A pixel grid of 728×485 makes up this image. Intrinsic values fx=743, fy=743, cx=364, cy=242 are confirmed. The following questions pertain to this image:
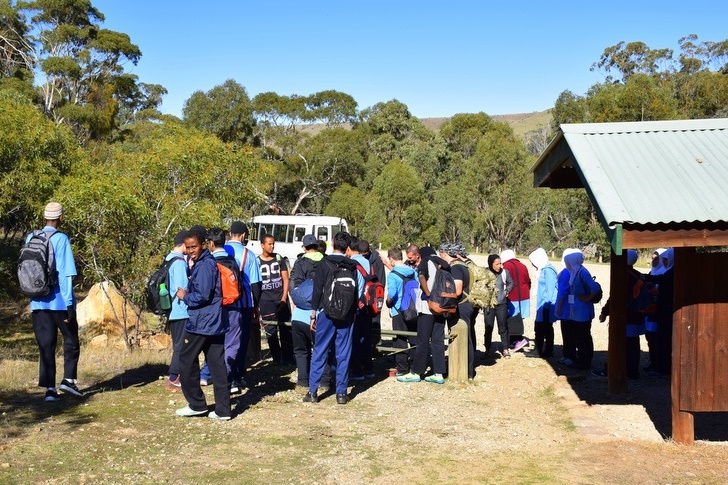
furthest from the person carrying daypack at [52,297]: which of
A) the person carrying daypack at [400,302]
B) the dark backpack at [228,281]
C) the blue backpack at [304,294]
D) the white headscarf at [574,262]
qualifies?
the white headscarf at [574,262]

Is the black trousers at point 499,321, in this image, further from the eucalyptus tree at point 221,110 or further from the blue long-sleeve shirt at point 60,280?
the eucalyptus tree at point 221,110

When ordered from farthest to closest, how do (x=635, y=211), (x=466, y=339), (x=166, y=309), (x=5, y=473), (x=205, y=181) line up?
(x=205, y=181), (x=466, y=339), (x=166, y=309), (x=635, y=211), (x=5, y=473)

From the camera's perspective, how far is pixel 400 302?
29.6 feet

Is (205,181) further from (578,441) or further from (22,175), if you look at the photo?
(578,441)

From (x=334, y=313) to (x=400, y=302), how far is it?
1812mm

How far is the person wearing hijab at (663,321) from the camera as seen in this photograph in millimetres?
8867

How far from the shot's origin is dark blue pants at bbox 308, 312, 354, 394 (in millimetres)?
7555

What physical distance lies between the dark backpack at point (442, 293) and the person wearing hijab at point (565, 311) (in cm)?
189

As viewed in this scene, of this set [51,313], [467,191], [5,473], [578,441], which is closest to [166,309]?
[51,313]

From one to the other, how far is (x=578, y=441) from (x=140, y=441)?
3.65 m

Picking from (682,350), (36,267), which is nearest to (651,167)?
(682,350)

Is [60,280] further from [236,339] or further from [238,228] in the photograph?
[238,228]

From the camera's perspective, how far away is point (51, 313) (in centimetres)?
671

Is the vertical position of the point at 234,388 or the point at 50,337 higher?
the point at 50,337
